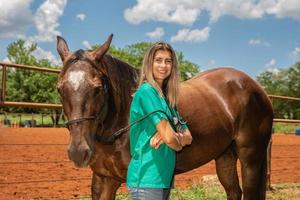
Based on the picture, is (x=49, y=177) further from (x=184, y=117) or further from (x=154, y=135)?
(x=154, y=135)

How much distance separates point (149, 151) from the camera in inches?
77.1

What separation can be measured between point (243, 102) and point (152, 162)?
2.41 metres

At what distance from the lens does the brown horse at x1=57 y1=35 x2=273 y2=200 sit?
2426 millimetres

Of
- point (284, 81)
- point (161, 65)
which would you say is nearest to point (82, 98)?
point (161, 65)

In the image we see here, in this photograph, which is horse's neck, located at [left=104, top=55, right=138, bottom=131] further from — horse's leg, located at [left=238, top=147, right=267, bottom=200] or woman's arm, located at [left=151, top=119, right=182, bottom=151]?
horse's leg, located at [left=238, top=147, right=267, bottom=200]

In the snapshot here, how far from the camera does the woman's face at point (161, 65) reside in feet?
6.88

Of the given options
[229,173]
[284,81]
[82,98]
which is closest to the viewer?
[82,98]

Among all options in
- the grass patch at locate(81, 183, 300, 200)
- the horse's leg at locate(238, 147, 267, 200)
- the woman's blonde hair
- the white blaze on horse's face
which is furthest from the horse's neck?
the grass patch at locate(81, 183, 300, 200)

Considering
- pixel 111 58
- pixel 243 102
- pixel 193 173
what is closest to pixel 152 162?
pixel 111 58

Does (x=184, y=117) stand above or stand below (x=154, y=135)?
above

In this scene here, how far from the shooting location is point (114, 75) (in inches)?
120

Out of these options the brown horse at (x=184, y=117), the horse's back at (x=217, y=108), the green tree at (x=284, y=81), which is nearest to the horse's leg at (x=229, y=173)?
the brown horse at (x=184, y=117)

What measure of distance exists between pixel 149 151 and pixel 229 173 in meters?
2.66

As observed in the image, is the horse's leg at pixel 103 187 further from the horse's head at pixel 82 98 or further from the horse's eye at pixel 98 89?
the horse's eye at pixel 98 89
